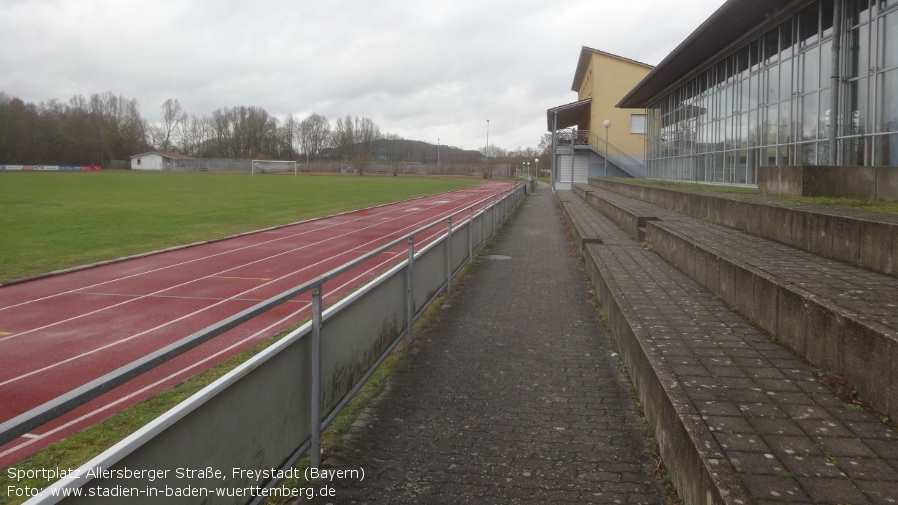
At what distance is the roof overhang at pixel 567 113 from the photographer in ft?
158

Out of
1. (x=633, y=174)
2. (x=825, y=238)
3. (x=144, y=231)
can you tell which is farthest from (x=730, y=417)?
(x=633, y=174)

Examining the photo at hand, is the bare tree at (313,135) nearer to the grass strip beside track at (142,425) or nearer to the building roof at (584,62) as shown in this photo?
the building roof at (584,62)

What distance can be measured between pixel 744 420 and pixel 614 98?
167 ft

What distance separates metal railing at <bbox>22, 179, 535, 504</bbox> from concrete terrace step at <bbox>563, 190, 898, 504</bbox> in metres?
2.11

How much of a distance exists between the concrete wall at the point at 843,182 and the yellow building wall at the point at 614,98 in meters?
40.1

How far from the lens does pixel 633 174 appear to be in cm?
4622

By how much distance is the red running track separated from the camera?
21.1ft

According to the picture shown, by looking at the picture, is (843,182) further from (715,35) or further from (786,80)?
(715,35)

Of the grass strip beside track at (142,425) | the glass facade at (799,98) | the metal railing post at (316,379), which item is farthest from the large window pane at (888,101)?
the metal railing post at (316,379)

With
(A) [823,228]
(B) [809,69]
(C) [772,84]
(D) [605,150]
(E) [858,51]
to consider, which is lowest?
(A) [823,228]

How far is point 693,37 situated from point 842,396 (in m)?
16.7

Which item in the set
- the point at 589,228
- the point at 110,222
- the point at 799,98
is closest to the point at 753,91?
the point at 799,98

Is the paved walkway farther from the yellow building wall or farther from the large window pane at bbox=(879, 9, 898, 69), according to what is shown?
the yellow building wall

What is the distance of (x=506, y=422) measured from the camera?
495 cm
